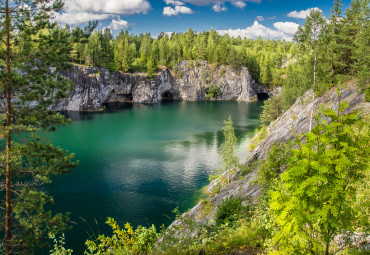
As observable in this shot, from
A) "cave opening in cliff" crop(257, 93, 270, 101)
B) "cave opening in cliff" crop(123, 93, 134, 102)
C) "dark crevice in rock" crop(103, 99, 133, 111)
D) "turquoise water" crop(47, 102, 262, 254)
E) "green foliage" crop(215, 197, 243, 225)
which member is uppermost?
"cave opening in cliff" crop(257, 93, 270, 101)

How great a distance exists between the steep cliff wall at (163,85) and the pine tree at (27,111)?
74826 mm

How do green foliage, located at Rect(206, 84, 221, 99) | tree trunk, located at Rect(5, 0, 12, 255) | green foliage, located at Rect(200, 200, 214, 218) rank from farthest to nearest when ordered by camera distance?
green foliage, located at Rect(206, 84, 221, 99) < green foliage, located at Rect(200, 200, 214, 218) < tree trunk, located at Rect(5, 0, 12, 255)

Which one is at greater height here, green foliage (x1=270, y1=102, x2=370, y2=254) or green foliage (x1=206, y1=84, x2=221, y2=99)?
green foliage (x1=206, y1=84, x2=221, y2=99)

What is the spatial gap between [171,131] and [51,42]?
44.4 m

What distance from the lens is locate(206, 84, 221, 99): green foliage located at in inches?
4232

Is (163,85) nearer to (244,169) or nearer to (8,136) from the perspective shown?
(244,169)

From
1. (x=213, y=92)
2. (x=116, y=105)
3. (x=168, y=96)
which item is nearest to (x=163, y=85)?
(x=168, y=96)

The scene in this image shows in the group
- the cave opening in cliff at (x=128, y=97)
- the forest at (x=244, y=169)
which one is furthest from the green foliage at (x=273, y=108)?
the cave opening in cliff at (x=128, y=97)

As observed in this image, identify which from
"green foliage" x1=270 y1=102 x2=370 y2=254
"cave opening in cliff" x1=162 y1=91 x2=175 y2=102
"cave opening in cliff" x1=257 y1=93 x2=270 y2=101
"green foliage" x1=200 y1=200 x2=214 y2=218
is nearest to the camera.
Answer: "green foliage" x1=270 y1=102 x2=370 y2=254

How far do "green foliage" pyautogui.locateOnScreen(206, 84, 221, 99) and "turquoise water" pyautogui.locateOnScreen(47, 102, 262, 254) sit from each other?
44447mm

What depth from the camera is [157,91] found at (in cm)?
10088

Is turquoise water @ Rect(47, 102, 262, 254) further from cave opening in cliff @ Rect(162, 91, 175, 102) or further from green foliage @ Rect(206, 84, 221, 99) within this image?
cave opening in cliff @ Rect(162, 91, 175, 102)

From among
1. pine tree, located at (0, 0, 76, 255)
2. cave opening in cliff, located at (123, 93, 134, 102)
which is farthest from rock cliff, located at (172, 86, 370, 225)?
cave opening in cliff, located at (123, 93, 134, 102)

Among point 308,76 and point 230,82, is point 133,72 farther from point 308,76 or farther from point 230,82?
point 308,76
